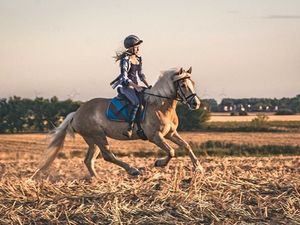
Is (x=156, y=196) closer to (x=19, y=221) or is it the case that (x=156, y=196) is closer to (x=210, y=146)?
(x=19, y=221)

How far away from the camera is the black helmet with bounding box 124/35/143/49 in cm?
1127

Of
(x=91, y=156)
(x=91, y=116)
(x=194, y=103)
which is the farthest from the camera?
(x=91, y=156)

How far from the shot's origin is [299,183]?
→ 27.9ft

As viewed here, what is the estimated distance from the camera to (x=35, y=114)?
52.7 meters

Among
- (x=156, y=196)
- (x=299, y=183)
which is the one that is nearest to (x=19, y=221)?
(x=156, y=196)

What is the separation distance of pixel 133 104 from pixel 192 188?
359 centimetres

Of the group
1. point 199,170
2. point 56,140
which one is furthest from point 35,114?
point 199,170

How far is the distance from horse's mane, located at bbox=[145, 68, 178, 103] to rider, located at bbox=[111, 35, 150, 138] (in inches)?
9.0

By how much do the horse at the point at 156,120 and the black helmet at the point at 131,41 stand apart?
29.9 inches

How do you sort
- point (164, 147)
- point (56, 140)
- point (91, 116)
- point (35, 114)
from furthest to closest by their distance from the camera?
point (35, 114) < point (56, 140) < point (91, 116) < point (164, 147)

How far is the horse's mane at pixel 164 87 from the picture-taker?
36.3 ft

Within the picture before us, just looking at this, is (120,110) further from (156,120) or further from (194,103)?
(194,103)

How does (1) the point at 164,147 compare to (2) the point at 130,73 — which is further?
(2) the point at 130,73

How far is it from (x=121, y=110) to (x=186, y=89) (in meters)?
1.34
